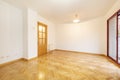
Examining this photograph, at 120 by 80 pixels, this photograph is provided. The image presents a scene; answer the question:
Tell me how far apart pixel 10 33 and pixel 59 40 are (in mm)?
3880

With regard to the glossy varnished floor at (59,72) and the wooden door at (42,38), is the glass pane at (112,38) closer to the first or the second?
the glossy varnished floor at (59,72)

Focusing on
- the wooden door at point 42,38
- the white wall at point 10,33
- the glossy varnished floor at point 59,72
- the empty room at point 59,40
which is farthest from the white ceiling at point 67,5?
the glossy varnished floor at point 59,72

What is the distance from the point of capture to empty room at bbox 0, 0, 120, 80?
→ 253 centimetres

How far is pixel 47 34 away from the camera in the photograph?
216 inches

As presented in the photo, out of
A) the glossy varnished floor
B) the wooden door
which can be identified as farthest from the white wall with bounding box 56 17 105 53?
the glossy varnished floor

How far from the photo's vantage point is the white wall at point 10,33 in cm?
302

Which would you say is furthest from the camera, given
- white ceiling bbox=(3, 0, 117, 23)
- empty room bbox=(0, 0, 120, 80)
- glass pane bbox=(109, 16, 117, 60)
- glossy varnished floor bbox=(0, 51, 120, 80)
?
glass pane bbox=(109, 16, 117, 60)

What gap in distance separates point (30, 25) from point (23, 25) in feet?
1.11

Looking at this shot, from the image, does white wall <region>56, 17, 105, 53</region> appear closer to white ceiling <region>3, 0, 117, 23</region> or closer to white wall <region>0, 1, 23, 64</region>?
white ceiling <region>3, 0, 117, 23</region>

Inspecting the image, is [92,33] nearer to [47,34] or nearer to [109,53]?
[109,53]

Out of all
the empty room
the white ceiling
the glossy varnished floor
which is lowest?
the glossy varnished floor

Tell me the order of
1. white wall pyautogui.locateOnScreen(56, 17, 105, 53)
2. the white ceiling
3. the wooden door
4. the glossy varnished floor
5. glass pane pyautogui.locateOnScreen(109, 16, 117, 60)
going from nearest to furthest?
1. the glossy varnished floor
2. the white ceiling
3. glass pane pyautogui.locateOnScreen(109, 16, 117, 60)
4. the wooden door
5. white wall pyautogui.locateOnScreen(56, 17, 105, 53)

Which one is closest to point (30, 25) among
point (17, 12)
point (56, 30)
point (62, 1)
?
point (17, 12)

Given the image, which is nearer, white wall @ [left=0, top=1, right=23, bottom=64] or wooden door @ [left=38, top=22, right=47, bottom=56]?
white wall @ [left=0, top=1, right=23, bottom=64]
